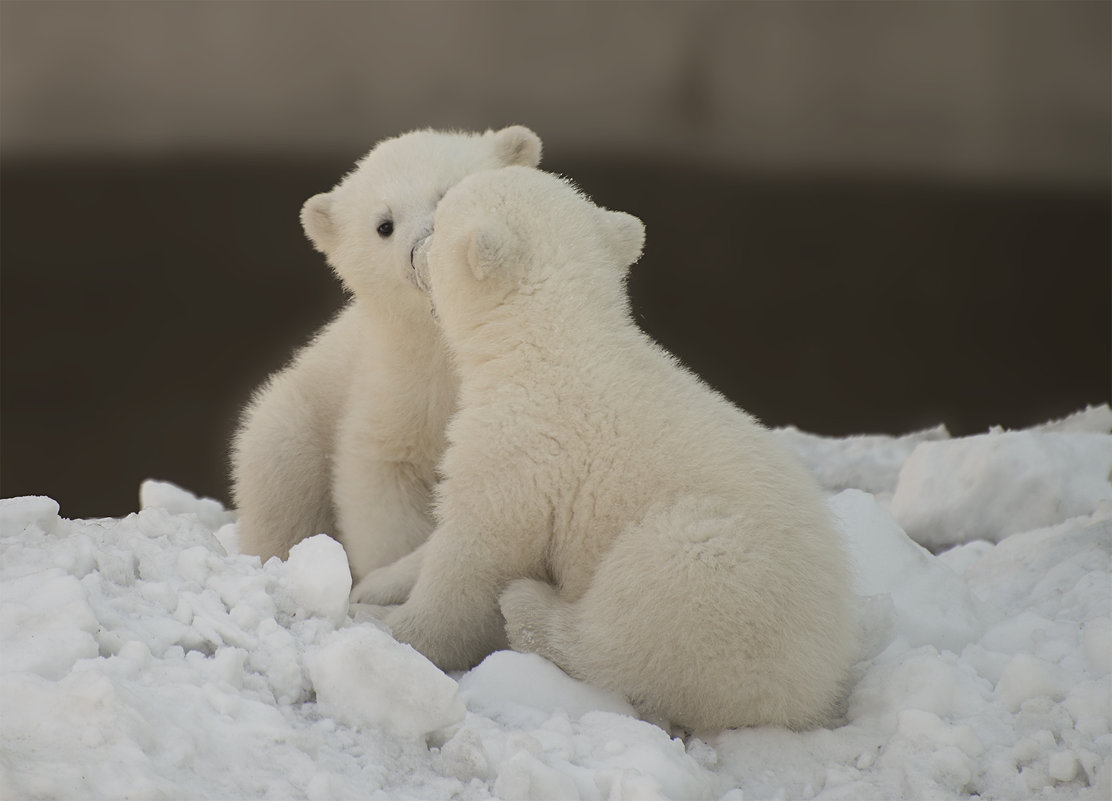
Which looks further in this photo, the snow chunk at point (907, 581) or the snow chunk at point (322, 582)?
the snow chunk at point (907, 581)

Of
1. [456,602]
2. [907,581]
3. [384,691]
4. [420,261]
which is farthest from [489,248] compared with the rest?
[907,581]

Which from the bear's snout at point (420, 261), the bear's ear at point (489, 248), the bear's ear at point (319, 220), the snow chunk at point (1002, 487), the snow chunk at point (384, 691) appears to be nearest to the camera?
the snow chunk at point (384, 691)

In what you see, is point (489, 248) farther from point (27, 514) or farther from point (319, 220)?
point (27, 514)

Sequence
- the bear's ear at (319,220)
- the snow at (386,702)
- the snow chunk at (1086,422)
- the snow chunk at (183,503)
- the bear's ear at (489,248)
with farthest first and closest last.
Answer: the snow chunk at (1086,422)
the snow chunk at (183,503)
the bear's ear at (319,220)
the bear's ear at (489,248)
the snow at (386,702)

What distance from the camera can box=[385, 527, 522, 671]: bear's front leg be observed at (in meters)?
2.84

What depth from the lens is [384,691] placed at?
2262mm

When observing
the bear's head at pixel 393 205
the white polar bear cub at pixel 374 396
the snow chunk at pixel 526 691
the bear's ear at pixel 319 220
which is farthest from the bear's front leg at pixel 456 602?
the bear's ear at pixel 319 220

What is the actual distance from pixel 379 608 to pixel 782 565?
3.62ft

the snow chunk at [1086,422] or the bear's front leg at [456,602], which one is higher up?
the snow chunk at [1086,422]

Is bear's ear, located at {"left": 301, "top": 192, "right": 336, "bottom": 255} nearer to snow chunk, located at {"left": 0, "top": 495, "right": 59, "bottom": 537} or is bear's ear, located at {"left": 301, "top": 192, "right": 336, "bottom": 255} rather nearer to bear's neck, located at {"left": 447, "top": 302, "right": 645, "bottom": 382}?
bear's neck, located at {"left": 447, "top": 302, "right": 645, "bottom": 382}

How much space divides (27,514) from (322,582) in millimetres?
642

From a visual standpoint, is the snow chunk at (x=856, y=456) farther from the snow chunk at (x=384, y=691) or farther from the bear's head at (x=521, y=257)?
the snow chunk at (x=384, y=691)

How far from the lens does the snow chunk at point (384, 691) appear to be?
2254 millimetres

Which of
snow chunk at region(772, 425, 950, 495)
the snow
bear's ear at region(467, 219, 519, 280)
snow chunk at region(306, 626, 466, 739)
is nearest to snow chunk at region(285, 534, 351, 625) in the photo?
the snow
